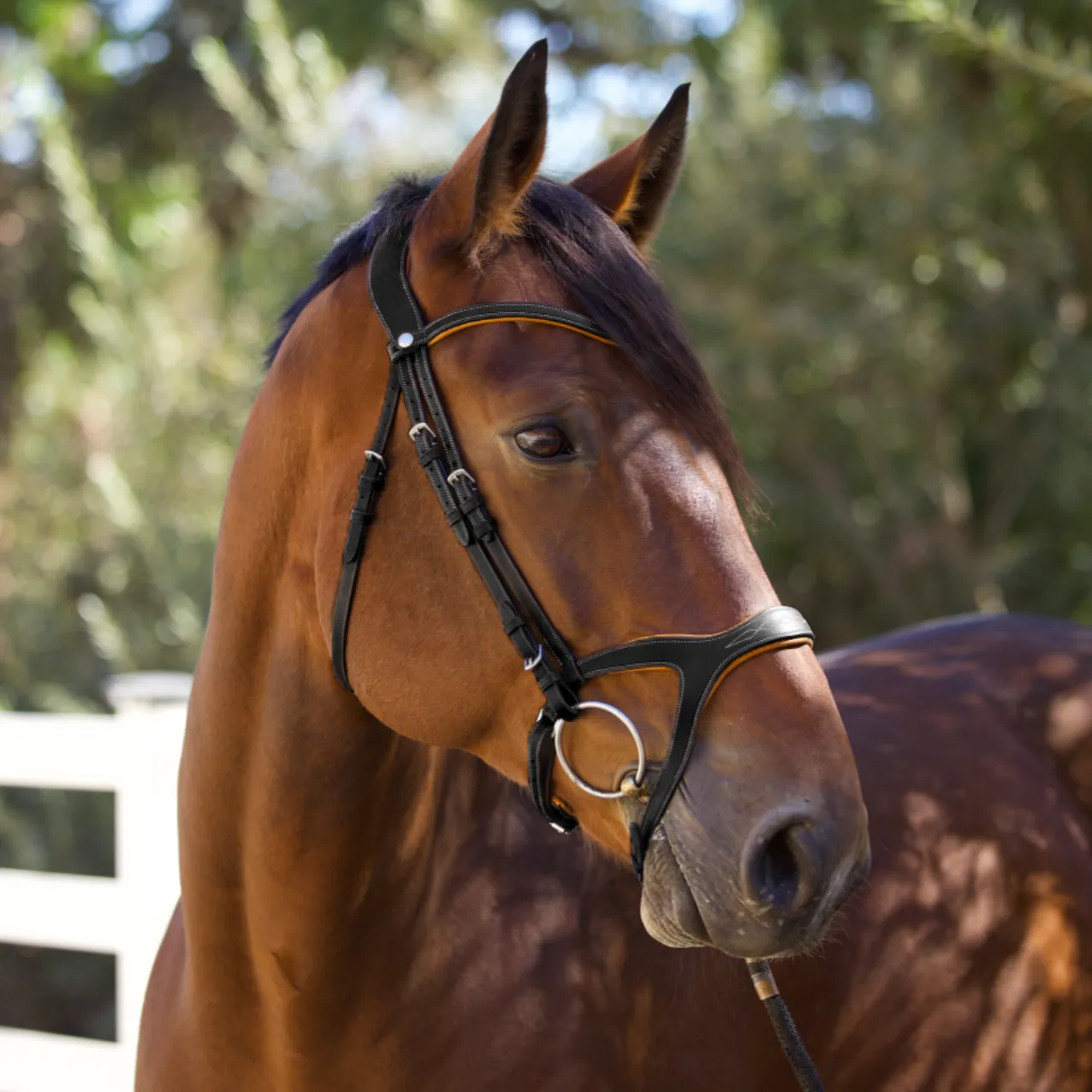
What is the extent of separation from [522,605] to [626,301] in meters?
0.42

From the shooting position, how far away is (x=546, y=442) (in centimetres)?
147

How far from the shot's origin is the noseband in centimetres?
137

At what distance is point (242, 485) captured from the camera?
5.82 feet

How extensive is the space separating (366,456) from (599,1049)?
93 cm

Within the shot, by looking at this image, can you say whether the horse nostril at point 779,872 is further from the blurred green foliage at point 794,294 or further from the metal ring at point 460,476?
the blurred green foliage at point 794,294

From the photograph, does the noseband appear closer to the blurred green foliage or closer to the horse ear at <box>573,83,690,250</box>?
the horse ear at <box>573,83,690,250</box>

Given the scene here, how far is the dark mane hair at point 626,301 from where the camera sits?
4.88 feet

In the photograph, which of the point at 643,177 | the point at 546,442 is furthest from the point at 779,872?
the point at 643,177

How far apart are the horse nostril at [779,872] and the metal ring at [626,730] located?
0.17 meters

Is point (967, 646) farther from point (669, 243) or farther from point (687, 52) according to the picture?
point (687, 52)

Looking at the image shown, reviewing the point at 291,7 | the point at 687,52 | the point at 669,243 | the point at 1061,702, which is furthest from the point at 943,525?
the point at 291,7

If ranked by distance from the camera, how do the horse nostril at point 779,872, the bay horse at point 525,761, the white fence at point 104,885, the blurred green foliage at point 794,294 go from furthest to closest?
the blurred green foliage at point 794,294 < the white fence at point 104,885 < the bay horse at point 525,761 < the horse nostril at point 779,872

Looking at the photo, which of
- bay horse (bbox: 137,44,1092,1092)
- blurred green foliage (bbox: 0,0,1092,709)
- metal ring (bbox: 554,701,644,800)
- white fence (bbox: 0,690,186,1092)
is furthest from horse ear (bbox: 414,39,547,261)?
blurred green foliage (bbox: 0,0,1092,709)

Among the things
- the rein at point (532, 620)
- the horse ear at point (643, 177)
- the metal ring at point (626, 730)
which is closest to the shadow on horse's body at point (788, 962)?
the rein at point (532, 620)
